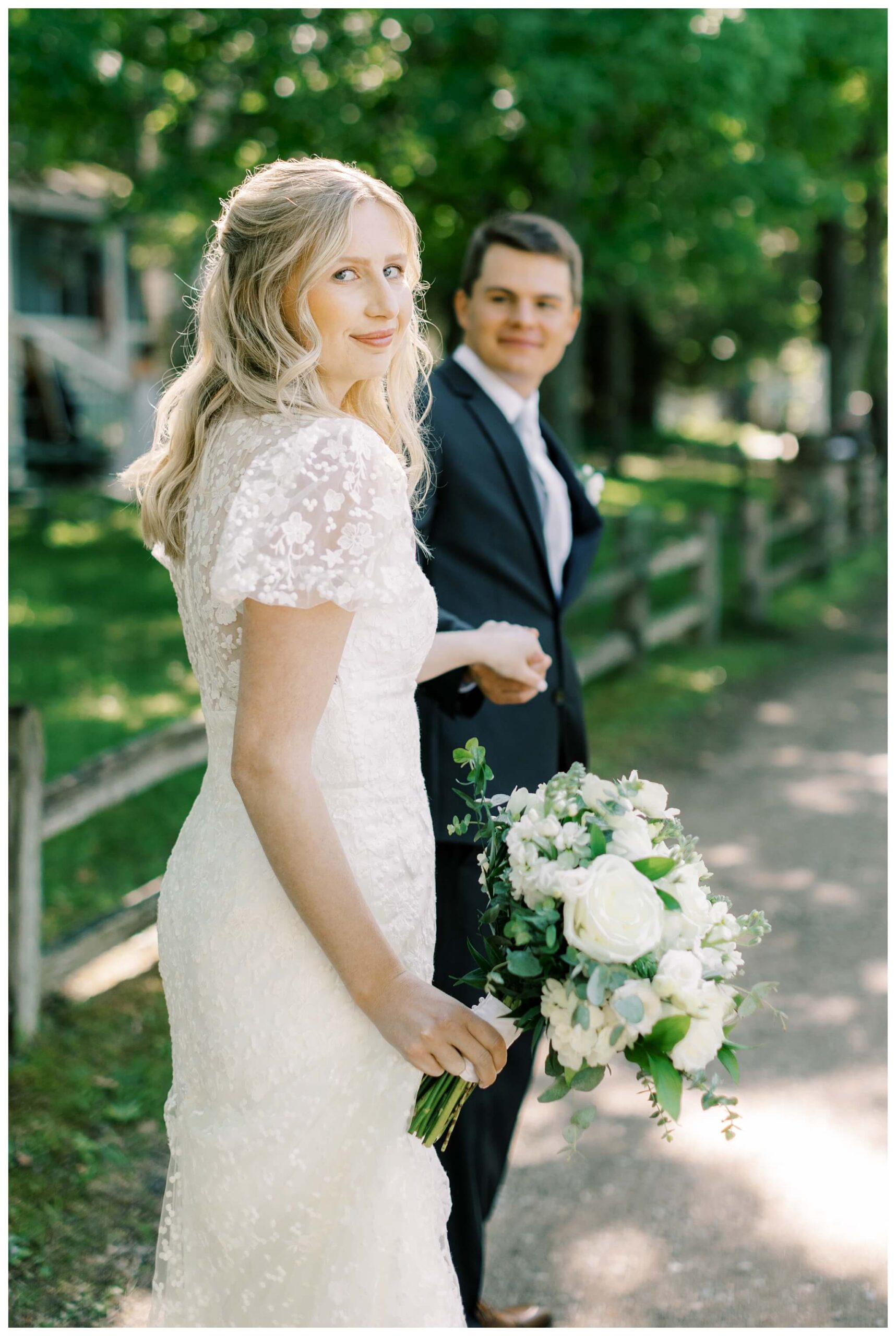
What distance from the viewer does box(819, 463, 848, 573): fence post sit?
14.2 meters

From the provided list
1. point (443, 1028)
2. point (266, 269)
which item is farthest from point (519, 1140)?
point (266, 269)

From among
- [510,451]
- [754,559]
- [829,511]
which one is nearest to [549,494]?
[510,451]

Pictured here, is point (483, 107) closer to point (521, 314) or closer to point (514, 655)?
point (521, 314)

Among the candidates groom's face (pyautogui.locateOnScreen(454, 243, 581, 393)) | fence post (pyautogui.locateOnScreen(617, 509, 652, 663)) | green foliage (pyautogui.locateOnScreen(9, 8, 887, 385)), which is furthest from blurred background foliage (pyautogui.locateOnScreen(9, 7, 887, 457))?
groom's face (pyautogui.locateOnScreen(454, 243, 581, 393))

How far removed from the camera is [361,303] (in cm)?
205

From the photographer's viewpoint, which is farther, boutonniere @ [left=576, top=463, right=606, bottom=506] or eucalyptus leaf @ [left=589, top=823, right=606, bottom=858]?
boutonniere @ [left=576, top=463, right=606, bottom=506]

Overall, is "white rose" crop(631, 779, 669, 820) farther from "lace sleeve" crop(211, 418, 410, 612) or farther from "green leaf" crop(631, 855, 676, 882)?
"lace sleeve" crop(211, 418, 410, 612)

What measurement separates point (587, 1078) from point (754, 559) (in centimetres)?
1062

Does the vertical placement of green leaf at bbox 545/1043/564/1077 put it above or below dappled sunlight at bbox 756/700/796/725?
above

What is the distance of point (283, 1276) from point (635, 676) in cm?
808

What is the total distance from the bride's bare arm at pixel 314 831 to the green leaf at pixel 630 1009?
0.28m

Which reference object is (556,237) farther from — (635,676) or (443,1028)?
(635,676)

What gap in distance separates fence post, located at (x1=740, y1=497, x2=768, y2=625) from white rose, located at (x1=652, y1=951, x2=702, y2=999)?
415 inches

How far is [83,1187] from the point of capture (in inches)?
147
